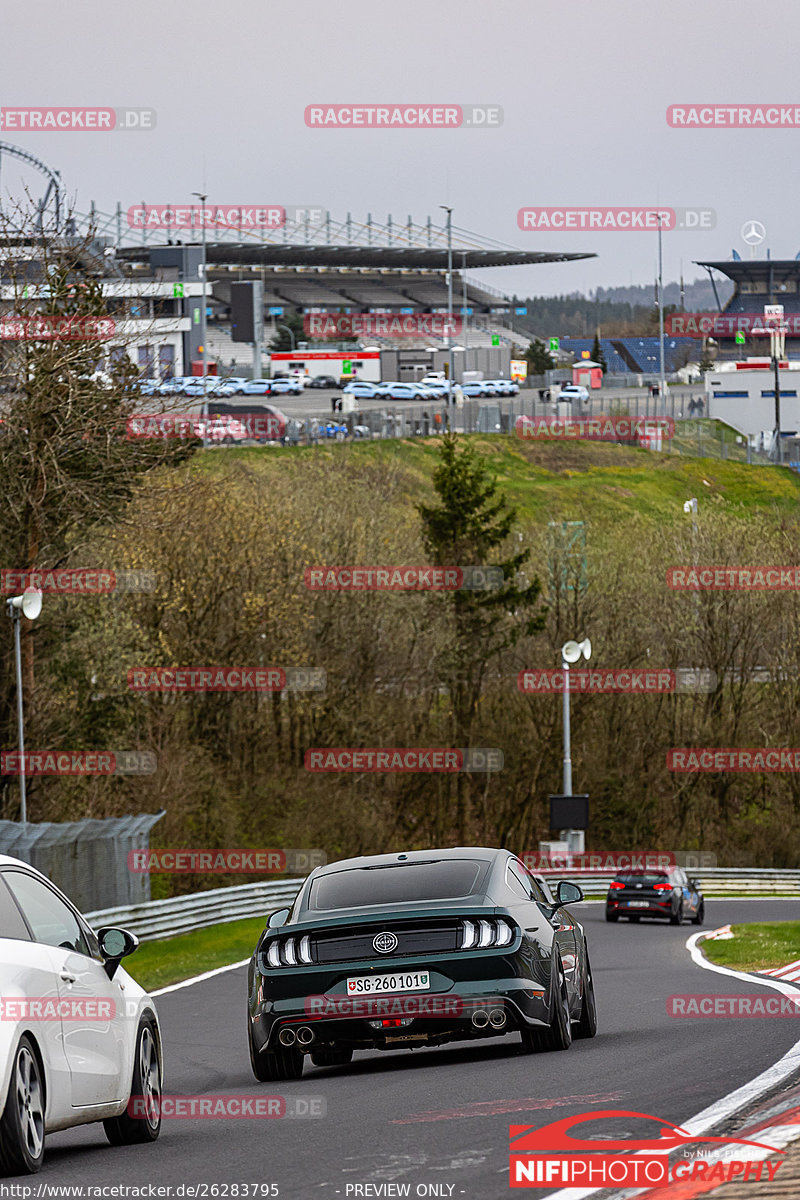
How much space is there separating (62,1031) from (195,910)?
25.9 meters

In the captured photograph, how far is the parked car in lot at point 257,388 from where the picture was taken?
113625mm

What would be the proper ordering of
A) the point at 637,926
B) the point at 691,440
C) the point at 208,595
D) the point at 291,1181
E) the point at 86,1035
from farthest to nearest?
the point at 691,440, the point at 208,595, the point at 637,926, the point at 86,1035, the point at 291,1181

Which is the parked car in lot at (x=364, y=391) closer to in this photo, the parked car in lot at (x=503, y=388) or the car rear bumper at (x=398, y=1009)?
the parked car in lot at (x=503, y=388)

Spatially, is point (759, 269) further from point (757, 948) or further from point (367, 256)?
point (757, 948)

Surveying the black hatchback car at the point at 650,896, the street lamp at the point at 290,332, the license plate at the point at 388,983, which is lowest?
the black hatchback car at the point at 650,896

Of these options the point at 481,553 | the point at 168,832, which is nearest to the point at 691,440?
the point at 481,553

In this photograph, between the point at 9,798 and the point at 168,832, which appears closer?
the point at 9,798

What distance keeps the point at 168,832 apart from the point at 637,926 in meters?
13.8

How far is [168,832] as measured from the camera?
43938 mm

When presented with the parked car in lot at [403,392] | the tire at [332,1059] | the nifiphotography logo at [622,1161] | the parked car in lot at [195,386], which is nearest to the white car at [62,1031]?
the nifiphotography logo at [622,1161]

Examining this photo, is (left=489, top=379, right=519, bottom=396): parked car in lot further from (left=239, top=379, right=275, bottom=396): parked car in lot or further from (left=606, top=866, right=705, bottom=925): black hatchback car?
(left=606, top=866, right=705, bottom=925): black hatchback car

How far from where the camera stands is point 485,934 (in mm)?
10633

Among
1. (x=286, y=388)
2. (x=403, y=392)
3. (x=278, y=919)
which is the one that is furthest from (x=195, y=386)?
(x=278, y=919)

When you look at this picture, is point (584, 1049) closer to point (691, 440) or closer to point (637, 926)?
point (637, 926)
